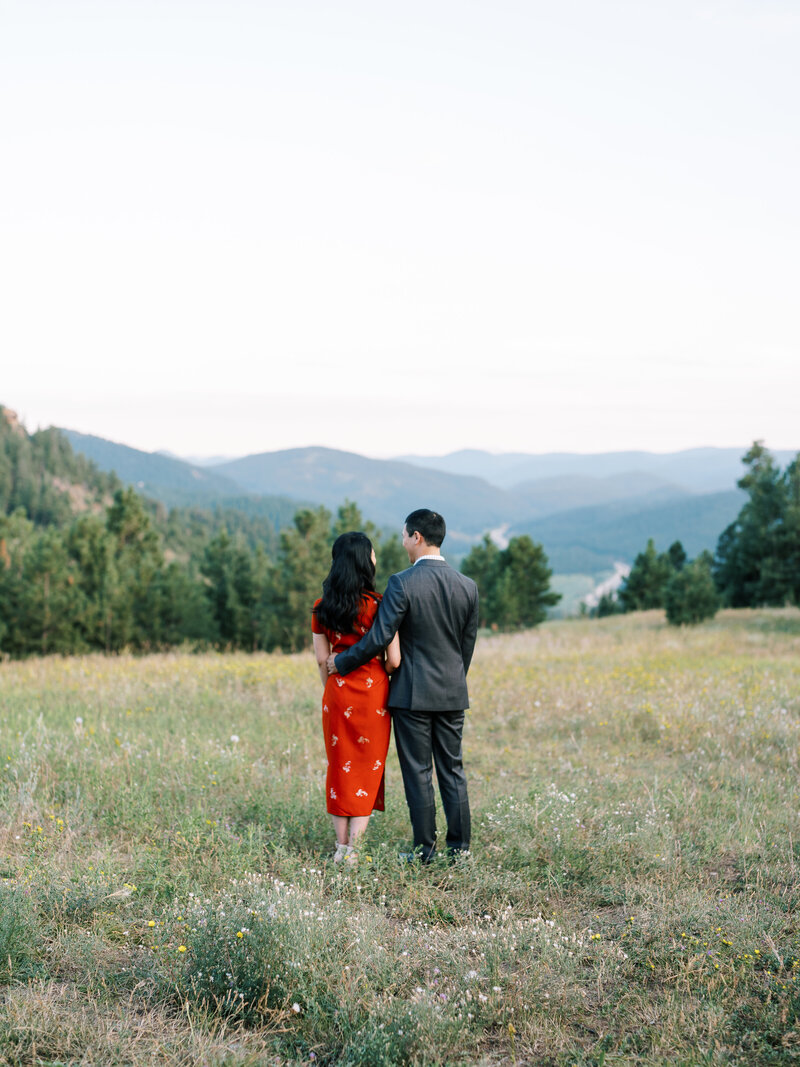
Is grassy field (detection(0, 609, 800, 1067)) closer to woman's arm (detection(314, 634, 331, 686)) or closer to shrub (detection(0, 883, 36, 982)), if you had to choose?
shrub (detection(0, 883, 36, 982))

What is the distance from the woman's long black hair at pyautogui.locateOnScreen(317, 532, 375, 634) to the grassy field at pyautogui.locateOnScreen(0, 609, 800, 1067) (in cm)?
162

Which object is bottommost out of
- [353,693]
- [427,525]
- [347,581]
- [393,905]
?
[393,905]

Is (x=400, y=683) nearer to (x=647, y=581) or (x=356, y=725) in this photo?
(x=356, y=725)

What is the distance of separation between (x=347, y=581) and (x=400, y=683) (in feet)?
2.66

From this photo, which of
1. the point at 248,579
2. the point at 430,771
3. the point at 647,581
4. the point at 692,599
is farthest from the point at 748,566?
the point at 430,771

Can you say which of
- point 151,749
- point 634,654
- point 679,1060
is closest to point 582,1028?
point 679,1060

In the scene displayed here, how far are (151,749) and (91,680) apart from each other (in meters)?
4.55

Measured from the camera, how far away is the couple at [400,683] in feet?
16.0

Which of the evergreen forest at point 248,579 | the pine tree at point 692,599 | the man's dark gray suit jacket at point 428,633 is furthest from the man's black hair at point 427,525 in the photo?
the pine tree at point 692,599

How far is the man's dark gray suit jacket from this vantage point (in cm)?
490

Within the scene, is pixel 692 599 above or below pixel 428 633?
below

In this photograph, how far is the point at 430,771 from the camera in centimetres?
498

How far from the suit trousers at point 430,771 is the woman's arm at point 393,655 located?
294mm

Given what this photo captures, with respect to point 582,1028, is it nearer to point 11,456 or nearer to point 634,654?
point 634,654
